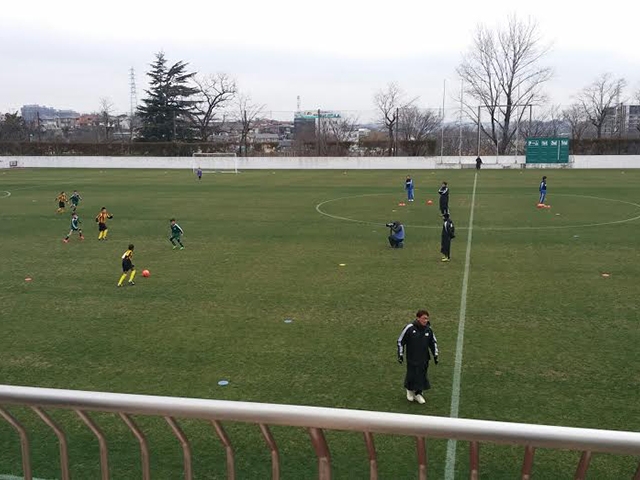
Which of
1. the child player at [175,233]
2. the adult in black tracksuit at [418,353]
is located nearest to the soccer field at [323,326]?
the adult in black tracksuit at [418,353]

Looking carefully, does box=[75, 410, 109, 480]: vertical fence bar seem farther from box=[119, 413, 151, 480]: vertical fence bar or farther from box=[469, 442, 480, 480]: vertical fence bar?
box=[469, 442, 480, 480]: vertical fence bar

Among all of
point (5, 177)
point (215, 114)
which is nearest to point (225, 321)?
point (5, 177)

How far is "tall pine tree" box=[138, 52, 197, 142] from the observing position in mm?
77438

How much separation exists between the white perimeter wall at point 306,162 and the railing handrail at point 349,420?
57.8 meters

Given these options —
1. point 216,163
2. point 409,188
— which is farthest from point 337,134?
point 409,188

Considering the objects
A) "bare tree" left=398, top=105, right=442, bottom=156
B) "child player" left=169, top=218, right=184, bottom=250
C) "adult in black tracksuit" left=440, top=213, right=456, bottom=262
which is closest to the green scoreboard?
"bare tree" left=398, top=105, right=442, bottom=156

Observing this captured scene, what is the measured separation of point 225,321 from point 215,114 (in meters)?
76.7

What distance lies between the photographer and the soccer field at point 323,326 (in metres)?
7.20

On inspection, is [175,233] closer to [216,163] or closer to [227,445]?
[227,445]

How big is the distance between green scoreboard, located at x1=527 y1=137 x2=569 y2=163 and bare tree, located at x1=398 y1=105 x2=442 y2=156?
16.6 m

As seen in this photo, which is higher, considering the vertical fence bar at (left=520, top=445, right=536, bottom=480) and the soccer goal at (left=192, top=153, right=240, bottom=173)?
the soccer goal at (left=192, top=153, right=240, bottom=173)

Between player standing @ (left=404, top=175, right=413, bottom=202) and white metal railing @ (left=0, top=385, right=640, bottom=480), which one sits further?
player standing @ (left=404, top=175, right=413, bottom=202)

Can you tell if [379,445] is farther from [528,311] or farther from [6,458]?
[528,311]

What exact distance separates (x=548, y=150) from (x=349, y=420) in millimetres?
58120
